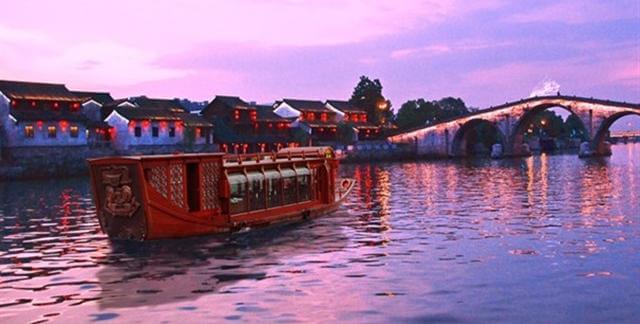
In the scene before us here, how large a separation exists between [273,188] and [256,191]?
1272mm

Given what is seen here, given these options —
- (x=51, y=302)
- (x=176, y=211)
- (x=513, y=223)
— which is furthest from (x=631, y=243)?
(x=51, y=302)

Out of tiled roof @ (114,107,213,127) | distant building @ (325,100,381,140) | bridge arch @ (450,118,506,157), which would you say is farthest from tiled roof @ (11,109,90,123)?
bridge arch @ (450,118,506,157)

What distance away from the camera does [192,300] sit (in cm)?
1580

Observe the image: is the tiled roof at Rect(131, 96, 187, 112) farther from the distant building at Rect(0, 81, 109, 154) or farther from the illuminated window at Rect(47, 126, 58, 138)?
the illuminated window at Rect(47, 126, 58, 138)

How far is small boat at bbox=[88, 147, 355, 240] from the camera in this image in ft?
75.5

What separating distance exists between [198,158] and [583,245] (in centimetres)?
1252

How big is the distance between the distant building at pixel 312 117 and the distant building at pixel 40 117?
37966 mm

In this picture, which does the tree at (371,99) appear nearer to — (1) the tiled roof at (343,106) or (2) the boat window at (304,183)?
(1) the tiled roof at (343,106)

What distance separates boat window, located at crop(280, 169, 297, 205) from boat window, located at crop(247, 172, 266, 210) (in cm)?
155

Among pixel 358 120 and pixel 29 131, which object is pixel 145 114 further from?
pixel 358 120

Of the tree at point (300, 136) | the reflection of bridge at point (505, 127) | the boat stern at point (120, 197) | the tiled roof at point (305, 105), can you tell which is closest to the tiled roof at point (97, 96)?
the tree at point (300, 136)

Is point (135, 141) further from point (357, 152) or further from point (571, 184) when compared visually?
point (571, 184)

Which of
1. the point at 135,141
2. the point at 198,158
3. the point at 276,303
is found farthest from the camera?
the point at 135,141

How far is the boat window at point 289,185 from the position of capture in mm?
29344
